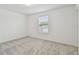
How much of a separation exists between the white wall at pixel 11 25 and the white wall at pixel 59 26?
0.77 feet

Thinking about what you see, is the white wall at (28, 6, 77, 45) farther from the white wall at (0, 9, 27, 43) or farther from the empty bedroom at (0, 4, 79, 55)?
the white wall at (0, 9, 27, 43)

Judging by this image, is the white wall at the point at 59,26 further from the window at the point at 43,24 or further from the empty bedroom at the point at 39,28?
the window at the point at 43,24

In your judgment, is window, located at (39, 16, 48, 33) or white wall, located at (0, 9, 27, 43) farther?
window, located at (39, 16, 48, 33)

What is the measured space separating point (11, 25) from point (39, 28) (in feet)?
3.45

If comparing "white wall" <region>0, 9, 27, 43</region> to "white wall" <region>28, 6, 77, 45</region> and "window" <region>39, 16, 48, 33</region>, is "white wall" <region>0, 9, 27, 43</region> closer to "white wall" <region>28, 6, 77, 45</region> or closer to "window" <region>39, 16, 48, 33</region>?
"white wall" <region>28, 6, 77, 45</region>

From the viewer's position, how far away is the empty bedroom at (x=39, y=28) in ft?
6.43

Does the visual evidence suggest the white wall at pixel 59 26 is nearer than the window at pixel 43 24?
Yes

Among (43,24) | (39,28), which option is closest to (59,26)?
(43,24)

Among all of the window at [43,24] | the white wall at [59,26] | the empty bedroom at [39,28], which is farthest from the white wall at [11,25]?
the window at [43,24]

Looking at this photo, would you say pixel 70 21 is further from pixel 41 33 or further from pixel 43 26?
pixel 41 33

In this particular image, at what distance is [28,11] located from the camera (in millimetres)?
2053

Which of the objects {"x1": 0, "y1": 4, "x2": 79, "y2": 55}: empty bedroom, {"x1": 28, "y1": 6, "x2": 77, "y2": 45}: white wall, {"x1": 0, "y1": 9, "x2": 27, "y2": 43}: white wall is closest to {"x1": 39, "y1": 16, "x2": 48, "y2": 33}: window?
{"x1": 0, "y1": 4, "x2": 79, "y2": 55}: empty bedroom

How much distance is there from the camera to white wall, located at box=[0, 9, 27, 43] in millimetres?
1956

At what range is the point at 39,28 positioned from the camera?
2229 millimetres
